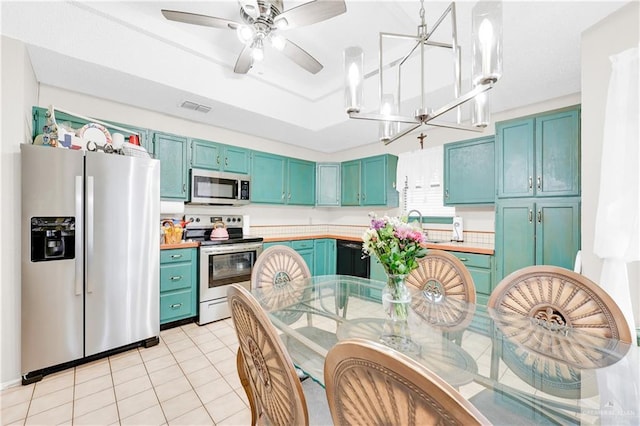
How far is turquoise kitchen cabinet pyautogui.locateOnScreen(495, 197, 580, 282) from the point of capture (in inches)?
92.4

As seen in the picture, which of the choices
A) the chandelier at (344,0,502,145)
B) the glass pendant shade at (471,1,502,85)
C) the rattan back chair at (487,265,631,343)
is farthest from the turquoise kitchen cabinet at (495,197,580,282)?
the glass pendant shade at (471,1,502,85)

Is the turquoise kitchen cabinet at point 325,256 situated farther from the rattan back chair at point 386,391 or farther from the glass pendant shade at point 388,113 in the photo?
the rattan back chair at point 386,391

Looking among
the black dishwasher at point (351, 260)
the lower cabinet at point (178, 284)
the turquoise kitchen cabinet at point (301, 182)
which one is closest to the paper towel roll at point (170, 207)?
the lower cabinet at point (178, 284)

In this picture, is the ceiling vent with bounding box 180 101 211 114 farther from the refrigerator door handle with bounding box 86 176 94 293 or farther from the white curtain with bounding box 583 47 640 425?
the white curtain with bounding box 583 47 640 425

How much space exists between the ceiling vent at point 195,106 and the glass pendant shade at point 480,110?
267 centimetres

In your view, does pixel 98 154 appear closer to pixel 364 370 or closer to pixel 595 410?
pixel 364 370

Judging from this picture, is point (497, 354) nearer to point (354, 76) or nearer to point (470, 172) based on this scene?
point (354, 76)

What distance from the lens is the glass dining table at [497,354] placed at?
2.70ft

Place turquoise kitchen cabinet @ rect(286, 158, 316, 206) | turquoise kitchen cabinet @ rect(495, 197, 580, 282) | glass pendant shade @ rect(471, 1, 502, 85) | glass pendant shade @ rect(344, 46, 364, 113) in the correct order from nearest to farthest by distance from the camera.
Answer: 1. glass pendant shade @ rect(471, 1, 502, 85)
2. glass pendant shade @ rect(344, 46, 364, 113)
3. turquoise kitchen cabinet @ rect(495, 197, 580, 282)
4. turquoise kitchen cabinet @ rect(286, 158, 316, 206)

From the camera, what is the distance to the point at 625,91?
1.46m

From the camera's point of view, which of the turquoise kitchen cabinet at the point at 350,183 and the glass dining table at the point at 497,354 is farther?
the turquoise kitchen cabinet at the point at 350,183

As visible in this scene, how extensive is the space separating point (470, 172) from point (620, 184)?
165cm

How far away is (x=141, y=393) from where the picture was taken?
1.83 metres

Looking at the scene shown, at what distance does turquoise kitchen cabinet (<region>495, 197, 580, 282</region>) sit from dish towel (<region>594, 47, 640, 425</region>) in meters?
0.97
